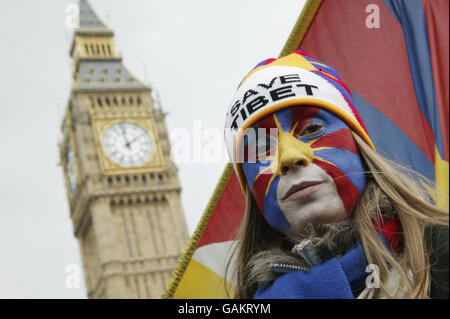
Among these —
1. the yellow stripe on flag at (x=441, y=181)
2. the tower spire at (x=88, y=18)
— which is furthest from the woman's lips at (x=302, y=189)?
the tower spire at (x=88, y=18)

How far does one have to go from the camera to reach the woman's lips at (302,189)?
10.0ft

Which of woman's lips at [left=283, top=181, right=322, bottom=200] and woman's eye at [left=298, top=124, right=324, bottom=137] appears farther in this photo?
woman's eye at [left=298, top=124, right=324, bottom=137]

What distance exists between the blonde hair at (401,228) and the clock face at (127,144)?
132ft

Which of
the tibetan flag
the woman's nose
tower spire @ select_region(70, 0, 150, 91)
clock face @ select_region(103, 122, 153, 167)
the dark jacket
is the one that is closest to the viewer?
the dark jacket

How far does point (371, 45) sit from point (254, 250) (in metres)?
1.48

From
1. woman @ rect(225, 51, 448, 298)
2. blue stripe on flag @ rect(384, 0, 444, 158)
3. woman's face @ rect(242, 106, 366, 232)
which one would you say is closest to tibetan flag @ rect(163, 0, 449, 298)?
blue stripe on flag @ rect(384, 0, 444, 158)

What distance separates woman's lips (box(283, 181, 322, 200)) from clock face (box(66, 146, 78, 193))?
43.1 meters

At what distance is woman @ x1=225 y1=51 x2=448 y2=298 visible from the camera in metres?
2.82

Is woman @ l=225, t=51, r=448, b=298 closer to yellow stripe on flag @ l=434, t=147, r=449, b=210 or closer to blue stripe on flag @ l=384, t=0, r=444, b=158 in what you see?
yellow stripe on flag @ l=434, t=147, r=449, b=210

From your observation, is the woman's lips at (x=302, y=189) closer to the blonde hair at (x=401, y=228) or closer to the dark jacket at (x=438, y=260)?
the blonde hair at (x=401, y=228)

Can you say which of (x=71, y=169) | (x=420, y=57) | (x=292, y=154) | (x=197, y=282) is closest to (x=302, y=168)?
(x=292, y=154)

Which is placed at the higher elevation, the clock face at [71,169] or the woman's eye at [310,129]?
the clock face at [71,169]

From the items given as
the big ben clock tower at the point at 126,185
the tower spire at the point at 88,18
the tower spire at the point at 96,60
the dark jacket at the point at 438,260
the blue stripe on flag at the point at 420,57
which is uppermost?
the tower spire at the point at 88,18
